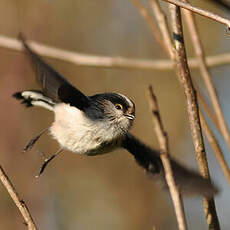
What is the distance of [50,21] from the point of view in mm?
6465

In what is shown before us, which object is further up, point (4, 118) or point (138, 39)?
point (138, 39)

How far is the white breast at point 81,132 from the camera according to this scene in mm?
3449

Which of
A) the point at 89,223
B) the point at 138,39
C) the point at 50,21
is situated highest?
the point at 50,21

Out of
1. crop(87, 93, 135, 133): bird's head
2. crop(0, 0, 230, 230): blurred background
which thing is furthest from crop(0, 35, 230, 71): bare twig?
crop(0, 0, 230, 230): blurred background

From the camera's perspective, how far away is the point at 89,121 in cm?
354

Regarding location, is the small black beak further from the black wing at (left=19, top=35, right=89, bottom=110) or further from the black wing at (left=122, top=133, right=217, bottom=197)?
the black wing at (left=19, top=35, right=89, bottom=110)

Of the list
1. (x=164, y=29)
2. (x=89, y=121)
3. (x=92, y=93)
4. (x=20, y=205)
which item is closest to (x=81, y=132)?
(x=89, y=121)

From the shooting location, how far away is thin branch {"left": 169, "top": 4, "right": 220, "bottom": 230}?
2.31 metres

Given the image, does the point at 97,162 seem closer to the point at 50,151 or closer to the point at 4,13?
the point at 50,151

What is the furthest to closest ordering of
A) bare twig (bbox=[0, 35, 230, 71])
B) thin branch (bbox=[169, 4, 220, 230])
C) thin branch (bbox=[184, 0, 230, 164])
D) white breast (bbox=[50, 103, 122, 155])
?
1. white breast (bbox=[50, 103, 122, 155])
2. bare twig (bbox=[0, 35, 230, 71])
3. thin branch (bbox=[184, 0, 230, 164])
4. thin branch (bbox=[169, 4, 220, 230])

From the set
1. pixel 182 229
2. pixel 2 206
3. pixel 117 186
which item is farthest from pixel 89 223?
pixel 182 229

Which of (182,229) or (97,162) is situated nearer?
(182,229)

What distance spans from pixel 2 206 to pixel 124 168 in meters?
1.83

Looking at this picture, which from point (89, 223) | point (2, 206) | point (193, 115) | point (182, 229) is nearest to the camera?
point (182, 229)
